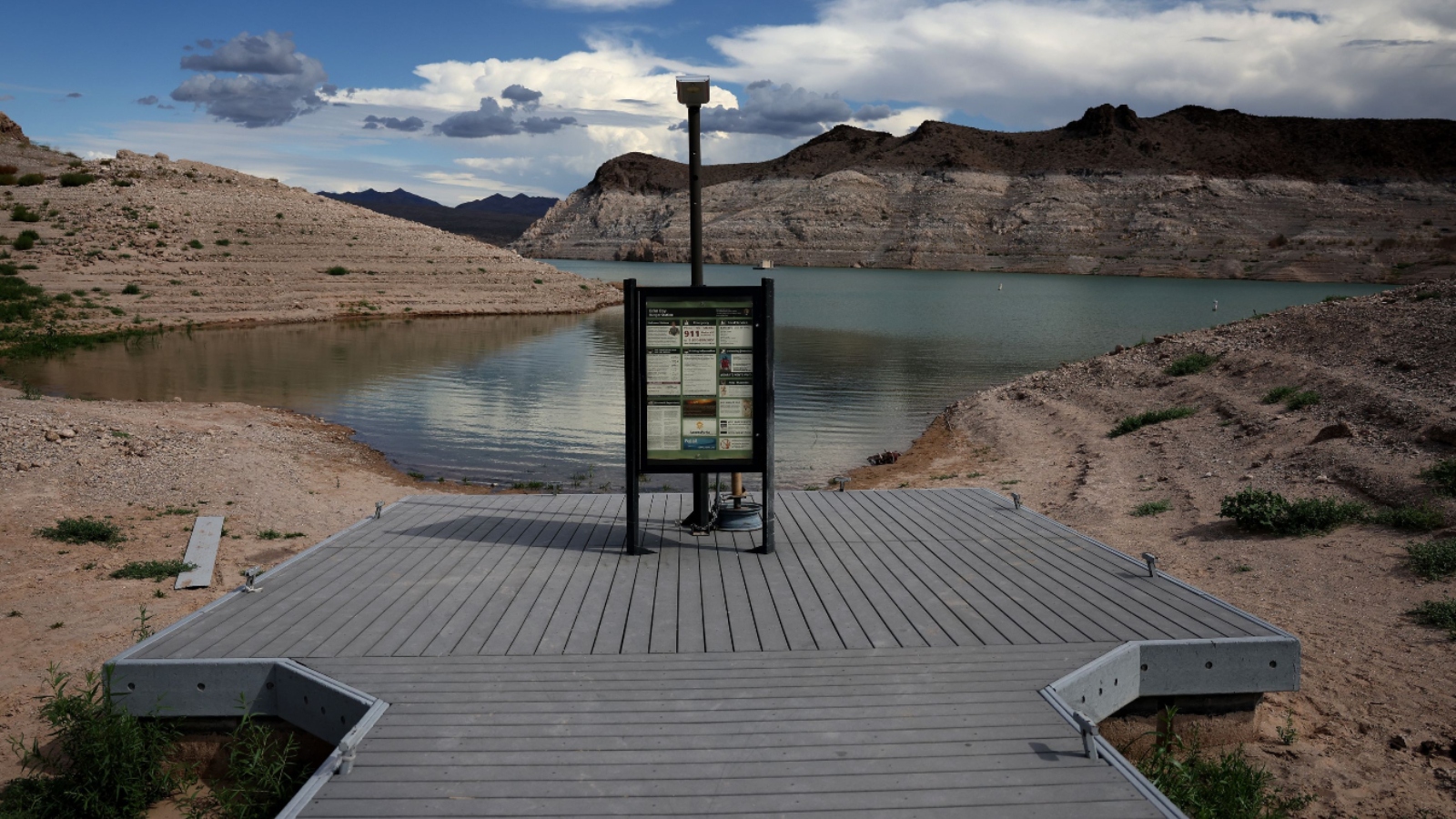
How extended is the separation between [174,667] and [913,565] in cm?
441

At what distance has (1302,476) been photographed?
35.5 feet

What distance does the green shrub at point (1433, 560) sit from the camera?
301 inches

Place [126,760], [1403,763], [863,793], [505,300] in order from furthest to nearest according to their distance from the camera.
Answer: [505,300], [1403,763], [126,760], [863,793]

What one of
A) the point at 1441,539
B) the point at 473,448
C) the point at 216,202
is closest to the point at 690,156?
the point at 1441,539

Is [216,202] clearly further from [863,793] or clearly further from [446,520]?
[863,793]

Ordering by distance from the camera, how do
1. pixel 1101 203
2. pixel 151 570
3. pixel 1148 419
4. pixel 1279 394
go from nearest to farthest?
pixel 151 570 → pixel 1279 394 → pixel 1148 419 → pixel 1101 203

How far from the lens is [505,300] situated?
159 feet

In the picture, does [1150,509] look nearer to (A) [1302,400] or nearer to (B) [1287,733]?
(A) [1302,400]

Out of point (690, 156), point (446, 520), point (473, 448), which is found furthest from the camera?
point (473, 448)

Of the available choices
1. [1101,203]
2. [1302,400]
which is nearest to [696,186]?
[1302,400]

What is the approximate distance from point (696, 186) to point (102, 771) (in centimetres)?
531

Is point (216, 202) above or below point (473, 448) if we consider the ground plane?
above

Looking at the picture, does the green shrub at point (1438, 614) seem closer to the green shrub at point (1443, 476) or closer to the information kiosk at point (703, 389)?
the green shrub at point (1443, 476)

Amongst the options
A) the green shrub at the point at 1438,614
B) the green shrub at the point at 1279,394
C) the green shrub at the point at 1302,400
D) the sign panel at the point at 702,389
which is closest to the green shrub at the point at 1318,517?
the green shrub at the point at 1438,614
